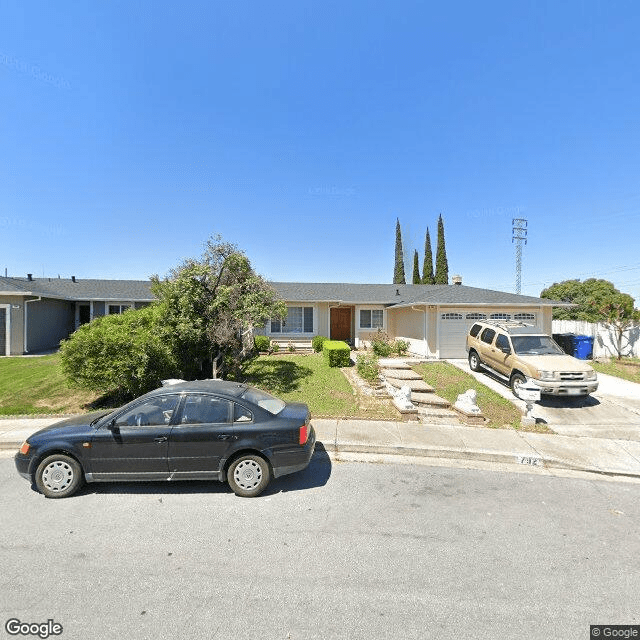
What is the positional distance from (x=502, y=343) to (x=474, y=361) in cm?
199

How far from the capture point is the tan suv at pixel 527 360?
8648 millimetres

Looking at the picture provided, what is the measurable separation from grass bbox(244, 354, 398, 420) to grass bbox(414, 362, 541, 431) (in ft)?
7.79

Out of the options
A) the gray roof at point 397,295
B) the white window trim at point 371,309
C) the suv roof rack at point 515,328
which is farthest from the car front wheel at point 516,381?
the white window trim at point 371,309

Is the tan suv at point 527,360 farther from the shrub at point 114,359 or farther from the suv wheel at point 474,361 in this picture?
the shrub at point 114,359

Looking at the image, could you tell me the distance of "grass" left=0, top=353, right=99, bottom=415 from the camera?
8.27m

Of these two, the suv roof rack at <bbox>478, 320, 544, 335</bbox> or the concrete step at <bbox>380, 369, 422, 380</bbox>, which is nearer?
the suv roof rack at <bbox>478, 320, 544, 335</bbox>

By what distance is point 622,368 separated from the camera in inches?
534

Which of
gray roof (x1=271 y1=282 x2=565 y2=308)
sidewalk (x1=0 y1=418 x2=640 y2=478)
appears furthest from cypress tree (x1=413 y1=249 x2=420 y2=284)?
sidewalk (x1=0 y1=418 x2=640 y2=478)

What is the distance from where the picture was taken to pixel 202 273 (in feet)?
31.3

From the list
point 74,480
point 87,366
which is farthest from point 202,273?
point 74,480

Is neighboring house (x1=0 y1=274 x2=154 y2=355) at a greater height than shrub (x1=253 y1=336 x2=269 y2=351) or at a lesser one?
greater

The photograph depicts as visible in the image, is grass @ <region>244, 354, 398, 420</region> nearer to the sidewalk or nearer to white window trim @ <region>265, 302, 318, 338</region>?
the sidewalk

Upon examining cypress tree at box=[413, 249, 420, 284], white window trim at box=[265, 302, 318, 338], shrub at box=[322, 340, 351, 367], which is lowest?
shrub at box=[322, 340, 351, 367]

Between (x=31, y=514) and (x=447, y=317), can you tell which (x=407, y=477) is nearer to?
(x=31, y=514)
